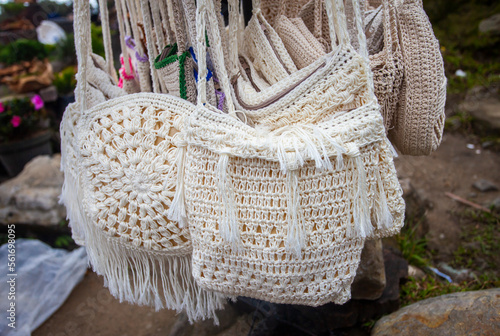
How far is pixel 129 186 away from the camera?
0.78 m

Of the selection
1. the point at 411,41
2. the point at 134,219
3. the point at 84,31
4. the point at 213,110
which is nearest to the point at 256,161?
the point at 213,110

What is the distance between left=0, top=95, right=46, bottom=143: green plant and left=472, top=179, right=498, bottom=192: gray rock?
3362 mm

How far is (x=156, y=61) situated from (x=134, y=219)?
1.28 feet

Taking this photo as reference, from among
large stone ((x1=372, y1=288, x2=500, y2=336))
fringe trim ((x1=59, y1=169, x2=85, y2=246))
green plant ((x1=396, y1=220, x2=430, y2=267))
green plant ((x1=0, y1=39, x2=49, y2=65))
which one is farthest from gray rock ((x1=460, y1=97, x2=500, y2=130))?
green plant ((x1=0, y1=39, x2=49, y2=65))

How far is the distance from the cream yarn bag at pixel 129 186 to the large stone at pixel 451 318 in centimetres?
61

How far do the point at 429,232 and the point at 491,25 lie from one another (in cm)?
289

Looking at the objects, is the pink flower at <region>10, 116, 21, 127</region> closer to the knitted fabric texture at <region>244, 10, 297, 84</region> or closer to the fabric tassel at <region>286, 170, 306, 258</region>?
the knitted fabric texture at <region>244, 10, 297, 84</region>

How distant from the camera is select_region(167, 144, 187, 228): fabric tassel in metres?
0.70

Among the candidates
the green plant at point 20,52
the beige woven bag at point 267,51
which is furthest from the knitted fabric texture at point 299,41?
the green plant at point 20,52

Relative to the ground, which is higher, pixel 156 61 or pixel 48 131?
pixel 156 61

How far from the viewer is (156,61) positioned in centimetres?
88

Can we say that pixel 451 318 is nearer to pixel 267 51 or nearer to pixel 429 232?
pixel 267 51

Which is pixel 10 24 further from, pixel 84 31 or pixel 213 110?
pixel 213 110

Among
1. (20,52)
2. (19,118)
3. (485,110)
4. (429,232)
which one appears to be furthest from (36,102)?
(485,110)
